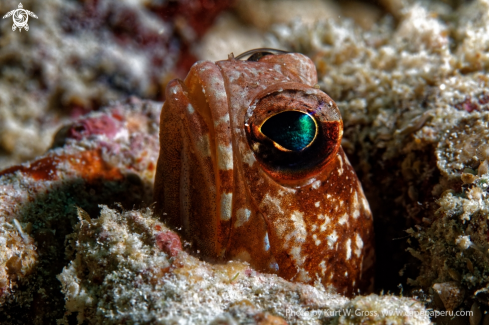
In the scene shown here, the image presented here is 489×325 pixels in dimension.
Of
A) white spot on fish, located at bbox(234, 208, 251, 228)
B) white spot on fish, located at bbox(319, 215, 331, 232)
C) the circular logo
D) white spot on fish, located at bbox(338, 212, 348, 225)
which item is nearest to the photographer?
white spot on fish, located at bbox(234, 208, 251, 228)

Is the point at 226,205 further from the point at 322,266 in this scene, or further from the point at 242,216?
the point at 322,266

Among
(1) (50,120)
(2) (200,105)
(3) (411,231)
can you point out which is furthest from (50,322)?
(1) (50,120)

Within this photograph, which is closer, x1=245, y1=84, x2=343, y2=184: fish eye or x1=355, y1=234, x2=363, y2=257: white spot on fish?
x1=245, y1=84, x2=343, y2=184: fish eye

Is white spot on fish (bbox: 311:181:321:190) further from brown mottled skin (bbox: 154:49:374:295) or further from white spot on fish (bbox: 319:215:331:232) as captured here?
white spot on fish (bbox: 319:215:331:232)

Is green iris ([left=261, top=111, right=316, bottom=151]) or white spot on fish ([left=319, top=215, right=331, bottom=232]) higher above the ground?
green iris ([left=261, top=111, right=316, bottom=151])

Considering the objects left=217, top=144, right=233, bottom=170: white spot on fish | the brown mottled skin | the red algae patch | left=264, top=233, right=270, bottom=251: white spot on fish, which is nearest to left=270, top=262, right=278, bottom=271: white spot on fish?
the brown mottled skin

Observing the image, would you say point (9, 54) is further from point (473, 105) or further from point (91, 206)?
point (473, 105)
